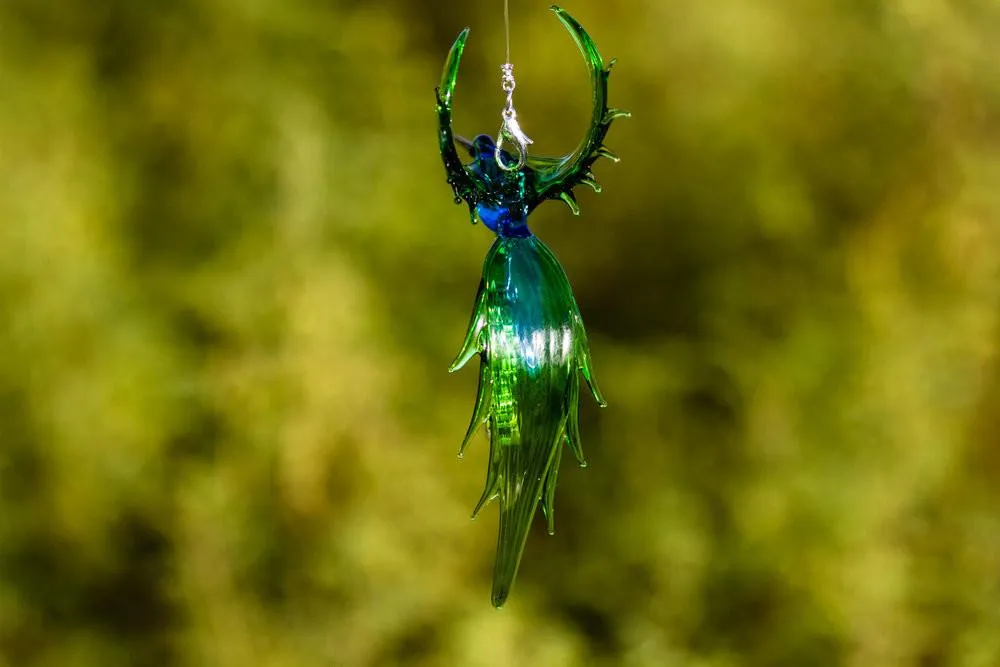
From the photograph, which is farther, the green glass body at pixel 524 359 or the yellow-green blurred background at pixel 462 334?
the yellow-green blurred background at pixel 462 334

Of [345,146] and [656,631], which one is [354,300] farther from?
[656,631]

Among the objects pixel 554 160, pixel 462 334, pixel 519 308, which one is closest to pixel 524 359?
pixel 519 308

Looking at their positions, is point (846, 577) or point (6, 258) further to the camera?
point (846, 577)

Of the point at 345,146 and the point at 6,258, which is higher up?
the point at 345,146

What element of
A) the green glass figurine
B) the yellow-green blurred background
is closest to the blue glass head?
the green glass figurine

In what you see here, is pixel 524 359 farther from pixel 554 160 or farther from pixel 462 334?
pixel 462 334

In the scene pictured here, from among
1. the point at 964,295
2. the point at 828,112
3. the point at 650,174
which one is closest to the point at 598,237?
the point at 650,174

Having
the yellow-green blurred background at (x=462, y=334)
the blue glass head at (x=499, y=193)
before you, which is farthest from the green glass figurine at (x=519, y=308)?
the yellow-green blurred background at (x=462, y=334)

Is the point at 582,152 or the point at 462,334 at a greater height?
the point at 462,334

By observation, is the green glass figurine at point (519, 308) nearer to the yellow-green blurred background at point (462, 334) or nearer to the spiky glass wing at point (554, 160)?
the spiky glass wing at point (554, 160)
